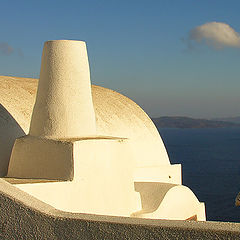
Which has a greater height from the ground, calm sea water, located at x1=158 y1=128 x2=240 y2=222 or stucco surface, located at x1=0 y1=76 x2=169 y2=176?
stucco surface, located at x1=0 y1=76 x2=169 y2=176

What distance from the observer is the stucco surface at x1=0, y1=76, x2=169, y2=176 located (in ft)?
38.8

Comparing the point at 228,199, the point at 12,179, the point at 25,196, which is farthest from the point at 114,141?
the point at 228,199

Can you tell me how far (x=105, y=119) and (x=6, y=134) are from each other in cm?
486

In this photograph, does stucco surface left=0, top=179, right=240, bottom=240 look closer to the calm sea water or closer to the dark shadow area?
the dark shadow area

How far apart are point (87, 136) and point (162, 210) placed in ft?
10.6

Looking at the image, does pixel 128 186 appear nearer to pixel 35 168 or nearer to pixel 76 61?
pixel 35 168

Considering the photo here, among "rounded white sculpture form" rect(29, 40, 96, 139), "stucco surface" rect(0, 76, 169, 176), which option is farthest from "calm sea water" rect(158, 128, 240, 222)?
"rounded white sculpture form" rect(29, 40, 96, 139)

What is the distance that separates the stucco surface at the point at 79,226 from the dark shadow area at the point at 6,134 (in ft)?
21.6

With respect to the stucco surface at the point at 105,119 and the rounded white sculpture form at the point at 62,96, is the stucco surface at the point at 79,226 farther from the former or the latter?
the stucco surface at the point at 105,119

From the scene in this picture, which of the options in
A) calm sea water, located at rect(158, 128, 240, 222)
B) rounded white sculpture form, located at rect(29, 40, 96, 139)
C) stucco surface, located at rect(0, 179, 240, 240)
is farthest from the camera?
calm sea water, located at rect(158, 128, 240, 222)

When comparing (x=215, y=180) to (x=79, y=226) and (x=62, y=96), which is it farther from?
(x=79, y=226)

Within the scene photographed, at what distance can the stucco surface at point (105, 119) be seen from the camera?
11839mm

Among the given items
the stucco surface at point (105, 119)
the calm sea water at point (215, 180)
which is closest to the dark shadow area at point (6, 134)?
the stucco surface at point (105, 119)

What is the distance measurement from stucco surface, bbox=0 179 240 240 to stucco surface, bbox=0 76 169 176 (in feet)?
21.9
